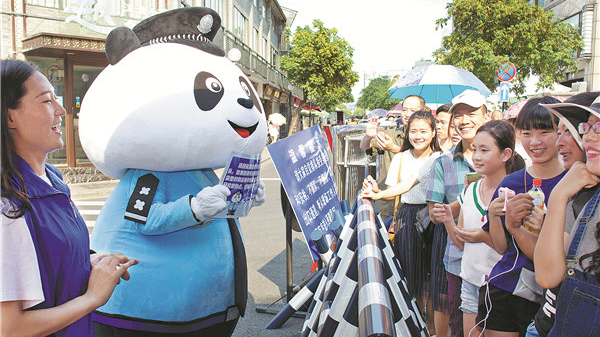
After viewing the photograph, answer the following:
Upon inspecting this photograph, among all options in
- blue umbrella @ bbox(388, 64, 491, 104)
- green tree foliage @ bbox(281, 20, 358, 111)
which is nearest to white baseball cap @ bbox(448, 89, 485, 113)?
blue umbrella @ bbox(388, 64, 491, 104)

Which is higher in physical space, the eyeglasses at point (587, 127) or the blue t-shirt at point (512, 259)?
the eyeglasses at point (587, 127)

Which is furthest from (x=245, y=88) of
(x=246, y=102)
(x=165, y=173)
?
(x=165, y=173)

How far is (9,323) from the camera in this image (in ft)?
4.31

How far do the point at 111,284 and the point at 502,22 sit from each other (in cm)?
1745

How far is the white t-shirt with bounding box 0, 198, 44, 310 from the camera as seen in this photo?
1310 millimetres

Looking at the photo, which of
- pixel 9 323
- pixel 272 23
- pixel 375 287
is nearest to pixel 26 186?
pixel 9 323

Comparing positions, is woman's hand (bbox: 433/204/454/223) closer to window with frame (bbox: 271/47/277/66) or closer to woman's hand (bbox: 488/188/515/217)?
woman's hand (bbox: 488/188/515/217)

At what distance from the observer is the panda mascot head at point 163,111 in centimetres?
237

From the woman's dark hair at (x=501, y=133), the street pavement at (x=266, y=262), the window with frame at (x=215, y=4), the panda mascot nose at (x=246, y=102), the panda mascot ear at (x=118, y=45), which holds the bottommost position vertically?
the street pavement at (x=266, y=262)

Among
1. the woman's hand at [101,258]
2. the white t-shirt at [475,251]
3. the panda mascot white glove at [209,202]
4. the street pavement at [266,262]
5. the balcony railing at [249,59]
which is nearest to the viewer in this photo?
the woman's hand at [101,258]

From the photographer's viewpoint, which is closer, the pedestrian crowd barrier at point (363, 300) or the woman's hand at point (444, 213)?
the pedestrian crowd barrier at point (363, 300)

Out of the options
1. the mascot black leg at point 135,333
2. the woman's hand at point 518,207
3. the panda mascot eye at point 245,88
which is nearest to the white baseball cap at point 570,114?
the woman's hand at point 518,207

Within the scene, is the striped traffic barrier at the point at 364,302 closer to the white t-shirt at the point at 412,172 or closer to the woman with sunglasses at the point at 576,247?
the woman with sunglasses at the point at 576,247

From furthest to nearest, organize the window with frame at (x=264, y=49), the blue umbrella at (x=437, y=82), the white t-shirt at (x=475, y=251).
Result: the window with frame at (x=264, y=49)
the blue umbrella at (x=437, y=82)
the white t-shirt at (x=475, y=251)
